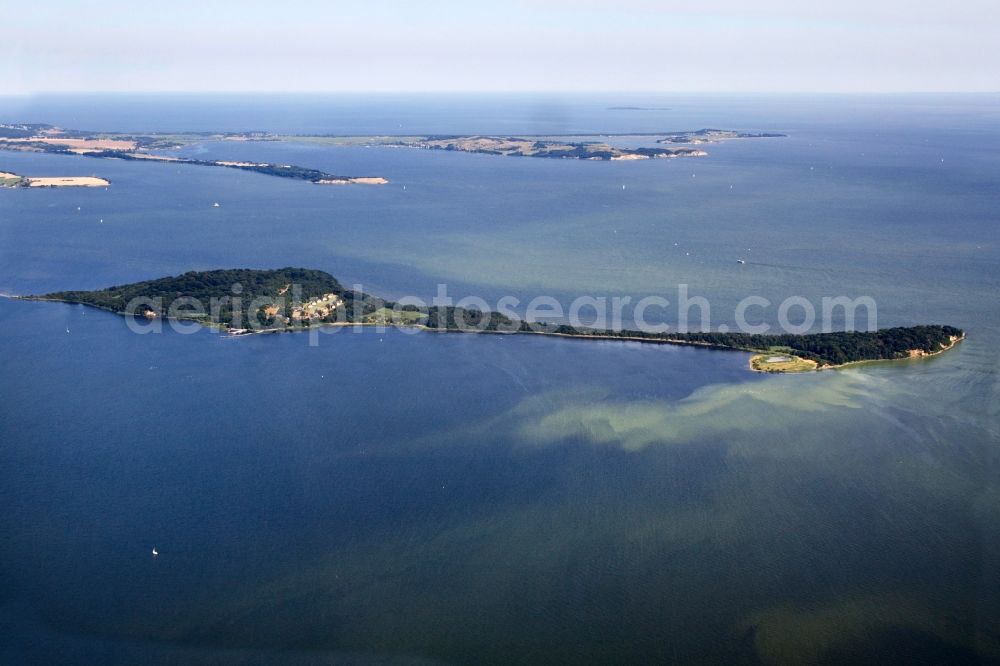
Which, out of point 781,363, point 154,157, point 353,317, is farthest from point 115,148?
point 781,363

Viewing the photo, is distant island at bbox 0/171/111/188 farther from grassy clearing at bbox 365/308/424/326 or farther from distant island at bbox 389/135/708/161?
grassy clearing at bbox 365/308/424/326

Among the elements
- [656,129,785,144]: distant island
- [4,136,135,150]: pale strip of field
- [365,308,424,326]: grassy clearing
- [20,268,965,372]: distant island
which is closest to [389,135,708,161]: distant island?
[656,129,785,144]: distant island

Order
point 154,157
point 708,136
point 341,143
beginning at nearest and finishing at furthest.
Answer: point 154,157 → point 341,143 → point 708,136

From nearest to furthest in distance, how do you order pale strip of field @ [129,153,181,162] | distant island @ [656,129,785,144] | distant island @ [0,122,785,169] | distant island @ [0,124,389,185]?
distant island @ [0,124,389,185], pale strip of field @ [129,153,181,162], distant island @ [0,122,785,169], distant island @ [656,129,785,144]

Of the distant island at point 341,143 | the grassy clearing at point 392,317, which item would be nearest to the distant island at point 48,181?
the distant island at point 341,143

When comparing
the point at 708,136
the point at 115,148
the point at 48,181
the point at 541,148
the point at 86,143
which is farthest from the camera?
the point at 708,136

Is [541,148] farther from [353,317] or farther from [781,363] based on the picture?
[781,363]

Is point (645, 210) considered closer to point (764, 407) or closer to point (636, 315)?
point (636, 315)

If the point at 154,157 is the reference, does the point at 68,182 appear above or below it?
below
